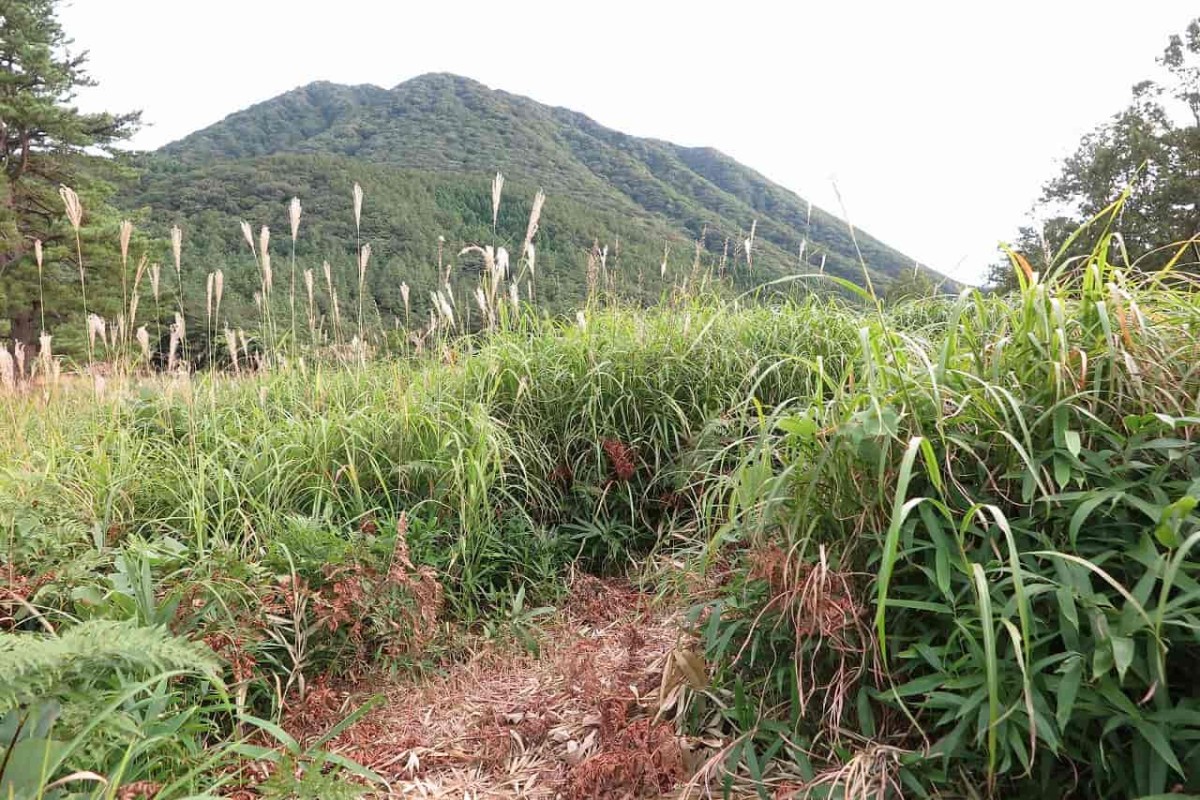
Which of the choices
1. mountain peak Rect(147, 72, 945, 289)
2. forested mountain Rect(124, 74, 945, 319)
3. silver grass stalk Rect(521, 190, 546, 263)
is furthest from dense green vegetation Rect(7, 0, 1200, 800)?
mountain peak Rect(147, 72, 945, 289)

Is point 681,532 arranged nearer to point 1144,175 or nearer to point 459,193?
point 1144,175

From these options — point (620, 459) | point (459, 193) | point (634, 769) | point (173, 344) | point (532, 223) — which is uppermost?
point (459, 193)

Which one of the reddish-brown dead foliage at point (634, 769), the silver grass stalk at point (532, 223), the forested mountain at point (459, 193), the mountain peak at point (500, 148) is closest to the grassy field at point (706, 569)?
the reddish-brown dead foliage at point (634, 769)

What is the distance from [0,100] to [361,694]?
24.5 metres

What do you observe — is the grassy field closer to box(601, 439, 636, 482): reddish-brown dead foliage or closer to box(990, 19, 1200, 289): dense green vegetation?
box(601, 439, 636, 482): reddish-brown dead foliage

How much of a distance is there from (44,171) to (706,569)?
982 inches

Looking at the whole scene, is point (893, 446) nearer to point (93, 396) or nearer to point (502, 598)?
point (502, 598)

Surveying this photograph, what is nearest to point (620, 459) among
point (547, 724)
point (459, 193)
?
point (547, 724)

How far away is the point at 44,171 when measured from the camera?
1888cm

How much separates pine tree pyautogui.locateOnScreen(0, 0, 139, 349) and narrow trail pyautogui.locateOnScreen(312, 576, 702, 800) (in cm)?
1815

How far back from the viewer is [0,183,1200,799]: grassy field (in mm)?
1118

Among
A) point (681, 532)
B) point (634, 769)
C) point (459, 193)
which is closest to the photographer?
point (634, 769)

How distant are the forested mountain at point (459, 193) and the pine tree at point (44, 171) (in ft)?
7.85

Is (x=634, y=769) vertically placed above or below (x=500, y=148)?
below
